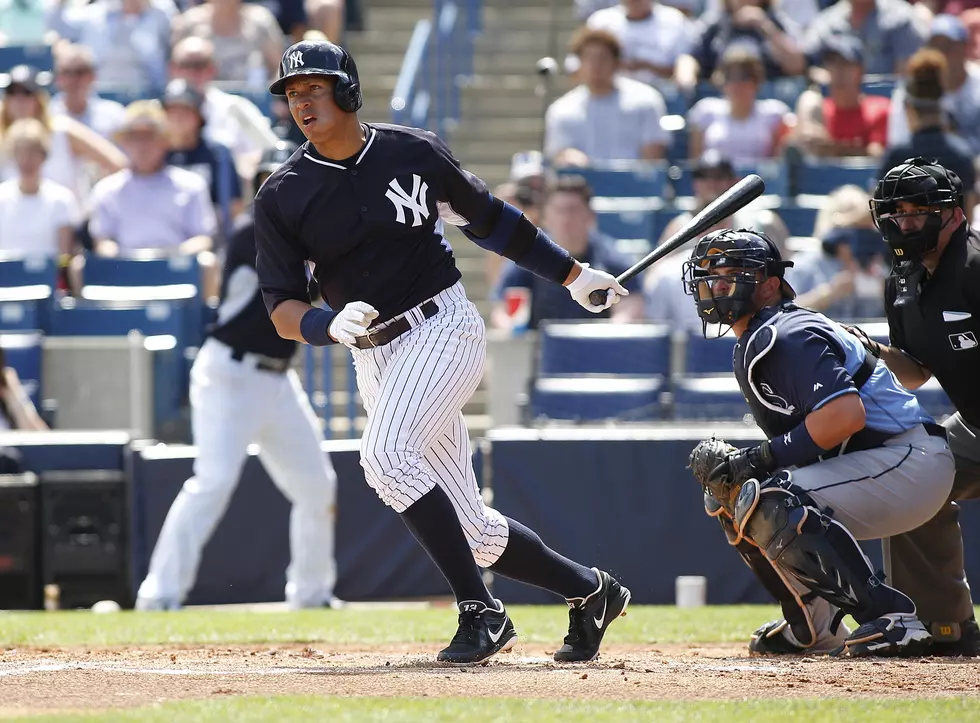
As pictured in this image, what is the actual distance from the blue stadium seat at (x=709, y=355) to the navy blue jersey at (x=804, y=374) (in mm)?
3753

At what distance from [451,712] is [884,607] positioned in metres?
1.71

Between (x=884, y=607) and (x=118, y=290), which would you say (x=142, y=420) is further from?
(x=884, y=607)

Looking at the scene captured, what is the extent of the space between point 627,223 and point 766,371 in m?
5.80

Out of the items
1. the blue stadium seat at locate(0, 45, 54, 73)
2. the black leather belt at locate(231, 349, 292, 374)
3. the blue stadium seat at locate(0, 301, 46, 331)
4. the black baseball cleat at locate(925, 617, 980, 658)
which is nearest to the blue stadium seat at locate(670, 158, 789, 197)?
the black leather belt at locate(231, 349, 292, 374)

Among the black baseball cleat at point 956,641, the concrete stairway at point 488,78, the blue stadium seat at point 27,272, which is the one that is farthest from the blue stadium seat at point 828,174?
the black baseball cleat at point 956,641

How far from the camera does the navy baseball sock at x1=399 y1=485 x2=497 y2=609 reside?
15.9 feet

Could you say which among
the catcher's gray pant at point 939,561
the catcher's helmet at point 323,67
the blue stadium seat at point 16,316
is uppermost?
the catcher's helmet at point 323,67

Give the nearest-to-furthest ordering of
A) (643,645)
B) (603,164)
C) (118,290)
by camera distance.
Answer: (643,645)
(118,290)
(603,164)

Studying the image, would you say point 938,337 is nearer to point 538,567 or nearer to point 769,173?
point 538,567

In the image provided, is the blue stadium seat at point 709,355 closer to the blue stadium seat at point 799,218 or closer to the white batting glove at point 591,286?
the blue stadium seat at point 799,218

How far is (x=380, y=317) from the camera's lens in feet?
16.4

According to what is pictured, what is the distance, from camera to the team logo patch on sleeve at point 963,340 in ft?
17.9

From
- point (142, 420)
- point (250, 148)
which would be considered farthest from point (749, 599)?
point (250, 148)

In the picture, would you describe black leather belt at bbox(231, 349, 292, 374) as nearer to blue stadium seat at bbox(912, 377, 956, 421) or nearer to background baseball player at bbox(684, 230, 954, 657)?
background baseball player at bbox(684, 230, 954, 657)
